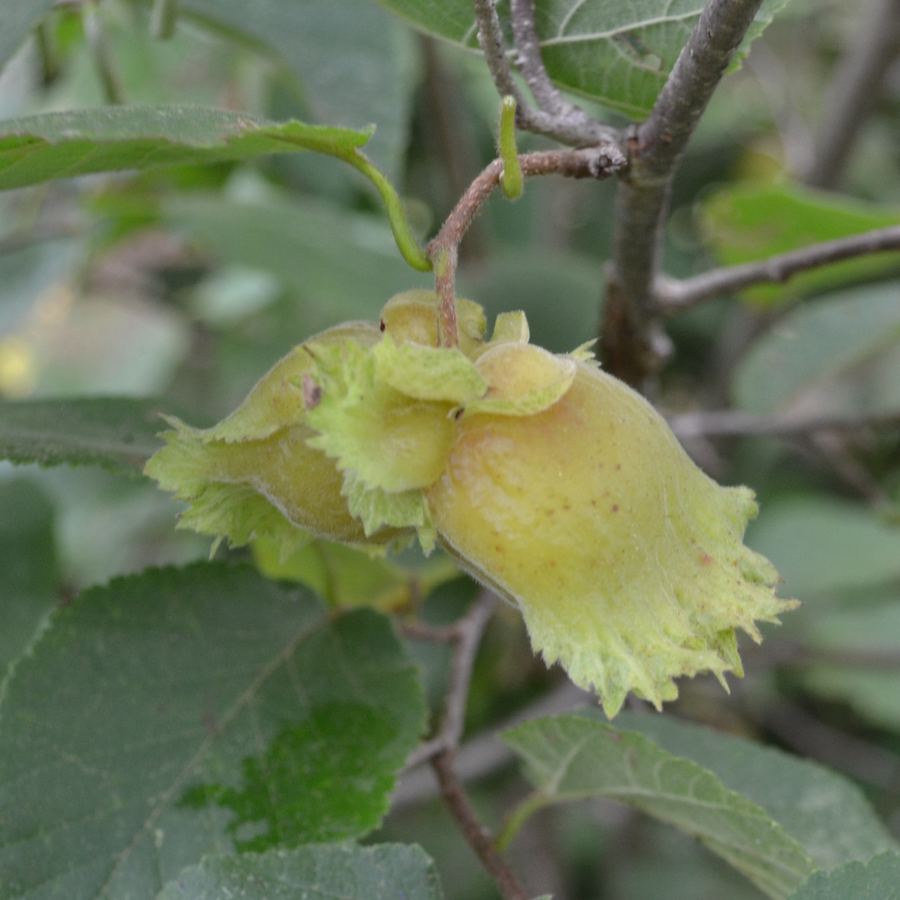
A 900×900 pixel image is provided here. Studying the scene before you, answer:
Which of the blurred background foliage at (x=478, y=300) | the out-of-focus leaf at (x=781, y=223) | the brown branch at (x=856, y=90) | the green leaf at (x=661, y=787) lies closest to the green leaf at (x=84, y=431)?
the blurred background foliage at (x=478, y=300)

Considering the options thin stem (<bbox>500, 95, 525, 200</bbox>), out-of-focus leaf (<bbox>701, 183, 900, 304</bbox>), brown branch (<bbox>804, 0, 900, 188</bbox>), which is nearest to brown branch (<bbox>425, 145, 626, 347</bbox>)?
thin stem (<bbox>500, 95, 525, 200</bbox>)

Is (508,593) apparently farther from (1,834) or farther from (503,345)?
(1,834)

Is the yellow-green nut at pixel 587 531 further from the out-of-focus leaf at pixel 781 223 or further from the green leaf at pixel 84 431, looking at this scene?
the out-of-focus leaf at pixel 781 223

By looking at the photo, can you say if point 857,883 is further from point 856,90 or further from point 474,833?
point 856,90

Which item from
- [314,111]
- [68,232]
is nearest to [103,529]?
[68,232]

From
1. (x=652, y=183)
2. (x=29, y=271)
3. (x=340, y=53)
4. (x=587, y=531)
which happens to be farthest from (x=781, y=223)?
(x=29, y=271)

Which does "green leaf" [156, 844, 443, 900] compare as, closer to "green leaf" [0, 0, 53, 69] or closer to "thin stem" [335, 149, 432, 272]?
"thin stem" [335, 149, 432, 272]
